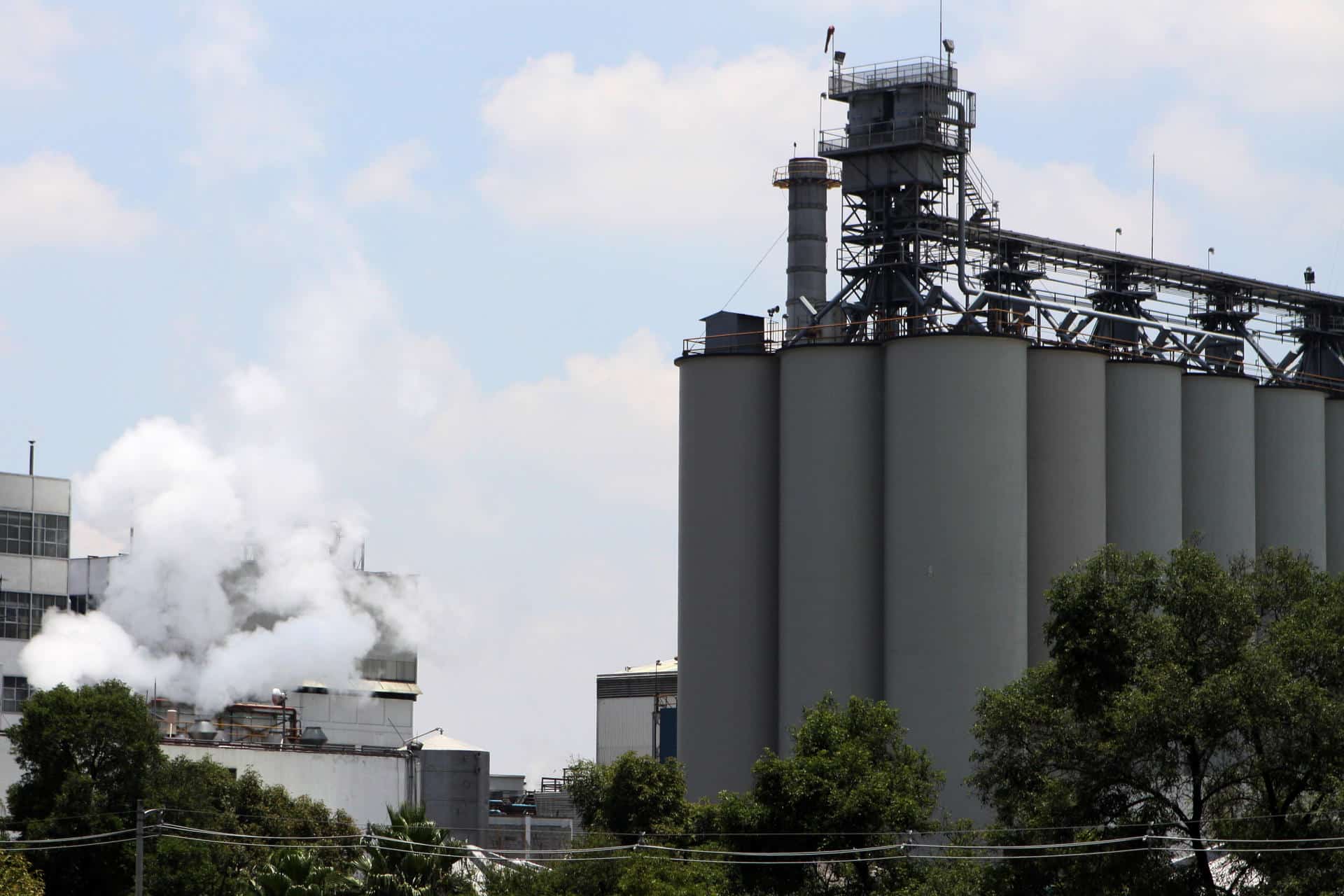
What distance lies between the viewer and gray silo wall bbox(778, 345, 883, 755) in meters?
70.3

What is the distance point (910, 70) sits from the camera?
78.0 m

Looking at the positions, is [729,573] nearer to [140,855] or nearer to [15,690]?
[140,855]

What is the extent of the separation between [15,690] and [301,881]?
4495 centimetres

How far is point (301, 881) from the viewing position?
5303 cm

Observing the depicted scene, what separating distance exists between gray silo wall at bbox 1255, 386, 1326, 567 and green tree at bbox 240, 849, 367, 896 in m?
45.5

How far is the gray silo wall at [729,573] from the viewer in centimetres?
7262

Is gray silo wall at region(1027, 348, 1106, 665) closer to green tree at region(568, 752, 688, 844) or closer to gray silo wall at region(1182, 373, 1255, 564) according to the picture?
gray silo wall at region(1182, 373, 1255, 564)

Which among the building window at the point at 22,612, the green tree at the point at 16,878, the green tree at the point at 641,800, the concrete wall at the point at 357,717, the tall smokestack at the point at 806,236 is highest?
the tall smokestack at the point at 806,236

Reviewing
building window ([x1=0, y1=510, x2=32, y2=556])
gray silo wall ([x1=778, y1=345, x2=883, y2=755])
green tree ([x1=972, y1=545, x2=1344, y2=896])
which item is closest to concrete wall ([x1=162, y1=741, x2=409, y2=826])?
building window ([x1=0, y1=510, x2=32, y2=556])

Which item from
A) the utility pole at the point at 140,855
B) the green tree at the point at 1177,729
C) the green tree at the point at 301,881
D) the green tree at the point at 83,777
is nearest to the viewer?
the green tree at the point at 1177,729

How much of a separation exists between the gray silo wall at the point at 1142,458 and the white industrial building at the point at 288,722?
87.6 feet

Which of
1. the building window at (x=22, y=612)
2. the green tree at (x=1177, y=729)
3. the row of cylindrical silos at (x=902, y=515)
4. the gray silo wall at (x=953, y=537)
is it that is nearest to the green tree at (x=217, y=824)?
the row of cylindrical silos at (x=902, y=515)

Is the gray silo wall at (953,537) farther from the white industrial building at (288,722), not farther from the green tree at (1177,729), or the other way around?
the white industrial building at (288,722)

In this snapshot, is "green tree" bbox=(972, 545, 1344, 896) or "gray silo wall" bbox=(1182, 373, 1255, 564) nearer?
"green tree" bbox=(972, 545, 1344, 896)
